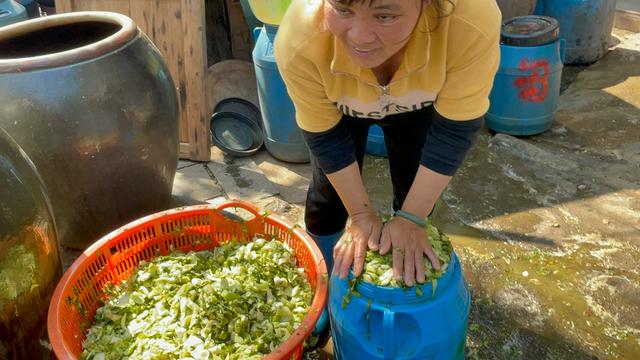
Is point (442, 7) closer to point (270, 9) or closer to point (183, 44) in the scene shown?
point (270, 9)

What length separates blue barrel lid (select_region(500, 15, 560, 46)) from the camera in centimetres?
362

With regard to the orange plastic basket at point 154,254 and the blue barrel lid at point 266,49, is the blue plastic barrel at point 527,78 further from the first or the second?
the orange plastic basket at point 154,254

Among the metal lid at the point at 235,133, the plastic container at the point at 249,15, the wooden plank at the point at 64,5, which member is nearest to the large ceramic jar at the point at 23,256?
the metal lid at the point at 235,133

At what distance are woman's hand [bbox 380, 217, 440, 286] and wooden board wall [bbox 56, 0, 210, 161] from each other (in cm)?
209

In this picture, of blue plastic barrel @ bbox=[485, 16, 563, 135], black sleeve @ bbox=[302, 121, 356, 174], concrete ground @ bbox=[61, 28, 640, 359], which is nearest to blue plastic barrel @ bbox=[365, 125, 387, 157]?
concrete ground @ bbox=[61, 28, 640, 359]

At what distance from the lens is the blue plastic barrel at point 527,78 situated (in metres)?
3.62

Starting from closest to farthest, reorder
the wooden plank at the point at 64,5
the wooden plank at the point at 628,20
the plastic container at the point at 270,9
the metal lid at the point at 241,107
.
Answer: the plastic container at the point at 270,9 < the wooden plank at the point at 64,5 < the metal lid at the point at 241,107 < the wooden plank at the point at 628,20

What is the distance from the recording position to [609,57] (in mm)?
5090

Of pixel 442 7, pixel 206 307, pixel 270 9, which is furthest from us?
pixel 270 9

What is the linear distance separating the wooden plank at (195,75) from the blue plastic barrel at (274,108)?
1.15ft

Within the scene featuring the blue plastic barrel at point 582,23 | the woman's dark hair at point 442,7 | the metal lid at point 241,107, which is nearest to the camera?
the woman's dark hair at point 442,7

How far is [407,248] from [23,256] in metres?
1.25

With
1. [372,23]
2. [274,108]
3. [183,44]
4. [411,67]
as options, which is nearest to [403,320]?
[411,67]

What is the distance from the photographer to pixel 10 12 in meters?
4.51
